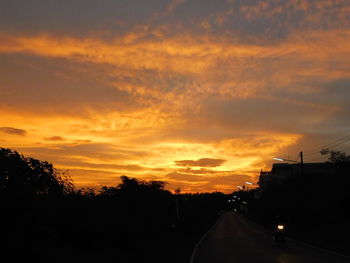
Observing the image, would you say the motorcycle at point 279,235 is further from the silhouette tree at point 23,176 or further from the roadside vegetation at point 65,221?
the silhouette tree at point 23,176

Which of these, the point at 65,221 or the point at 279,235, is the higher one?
the point at 65,221

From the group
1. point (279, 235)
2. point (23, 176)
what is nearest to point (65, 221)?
point (23, 176)

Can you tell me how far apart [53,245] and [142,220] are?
14.3 meters

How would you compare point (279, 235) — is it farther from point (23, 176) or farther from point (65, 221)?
point (23, 176)

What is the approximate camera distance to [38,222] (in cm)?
930

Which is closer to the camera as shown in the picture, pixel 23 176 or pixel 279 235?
pixel 23 176

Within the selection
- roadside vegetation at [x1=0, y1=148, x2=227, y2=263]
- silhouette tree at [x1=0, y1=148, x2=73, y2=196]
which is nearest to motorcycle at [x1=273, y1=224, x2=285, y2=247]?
roadside vegetation at [x1=0, y1=148, x2=227, y2=263]

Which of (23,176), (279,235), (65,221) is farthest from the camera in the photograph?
(279,235)

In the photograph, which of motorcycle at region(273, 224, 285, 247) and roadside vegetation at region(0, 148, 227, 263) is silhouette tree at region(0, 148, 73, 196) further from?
motorcycle at region(273, 224, 285, 247)

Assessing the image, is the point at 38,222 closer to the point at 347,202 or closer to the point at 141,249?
the point at 141,249

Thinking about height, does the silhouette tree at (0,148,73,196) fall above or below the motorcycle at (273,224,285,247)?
above

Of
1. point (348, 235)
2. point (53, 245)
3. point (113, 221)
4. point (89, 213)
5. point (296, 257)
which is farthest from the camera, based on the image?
point (348, 235)

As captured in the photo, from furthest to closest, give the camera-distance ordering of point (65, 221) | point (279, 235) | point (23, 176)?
1. point (279, 235)
2. point (65, 221)
3. point (23, 176)

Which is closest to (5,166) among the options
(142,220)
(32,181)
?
(32,181)
